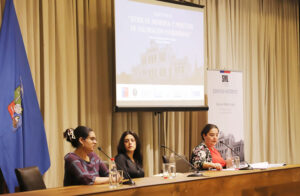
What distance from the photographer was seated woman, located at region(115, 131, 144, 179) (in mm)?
4070

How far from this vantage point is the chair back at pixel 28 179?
3.30 m

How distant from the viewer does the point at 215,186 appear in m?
A: 3.23

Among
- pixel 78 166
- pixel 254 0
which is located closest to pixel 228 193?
pixel 78 166

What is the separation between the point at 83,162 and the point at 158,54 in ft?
6.94

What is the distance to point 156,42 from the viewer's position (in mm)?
5188

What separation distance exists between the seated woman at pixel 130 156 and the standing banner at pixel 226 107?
178 centimetres

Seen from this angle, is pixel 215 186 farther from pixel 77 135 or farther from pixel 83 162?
pixel 77 135

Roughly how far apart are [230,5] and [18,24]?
354 cm

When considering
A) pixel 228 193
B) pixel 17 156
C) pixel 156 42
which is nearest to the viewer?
pixel 228 193

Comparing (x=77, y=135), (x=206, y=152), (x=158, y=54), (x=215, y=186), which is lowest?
(x=215, y=186)

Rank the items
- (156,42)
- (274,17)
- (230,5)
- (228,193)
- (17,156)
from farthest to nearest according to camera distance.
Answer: (274,17)
(230,5)
(156,42)
(17,156)
(228,193)

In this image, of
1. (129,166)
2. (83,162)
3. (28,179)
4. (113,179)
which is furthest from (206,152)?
(28,179)

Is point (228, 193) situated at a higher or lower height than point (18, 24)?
lower

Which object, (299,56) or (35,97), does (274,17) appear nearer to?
(299,56)
